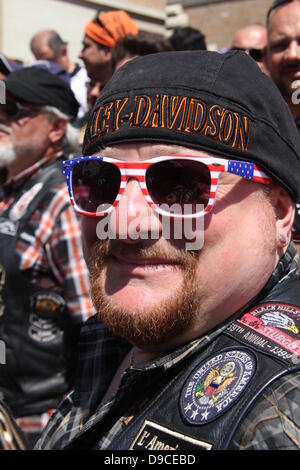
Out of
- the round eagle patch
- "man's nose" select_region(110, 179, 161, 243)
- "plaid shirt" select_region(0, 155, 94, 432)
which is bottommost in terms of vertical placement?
"plaid shirt" select_region(0, 155, 94, 432)

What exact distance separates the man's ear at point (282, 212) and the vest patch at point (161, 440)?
1.87ft

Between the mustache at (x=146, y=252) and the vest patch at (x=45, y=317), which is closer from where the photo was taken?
the mustache at (x=146, y=252)

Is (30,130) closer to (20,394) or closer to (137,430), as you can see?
(20,394)

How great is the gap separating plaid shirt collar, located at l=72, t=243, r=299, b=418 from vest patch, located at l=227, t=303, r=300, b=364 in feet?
0.17

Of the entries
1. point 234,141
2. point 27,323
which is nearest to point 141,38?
point 27,323

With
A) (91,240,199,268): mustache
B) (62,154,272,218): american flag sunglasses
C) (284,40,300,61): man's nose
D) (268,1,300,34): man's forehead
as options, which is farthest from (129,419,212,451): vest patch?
(268,1,300,34): man's forehead

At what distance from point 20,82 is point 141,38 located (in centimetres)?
112

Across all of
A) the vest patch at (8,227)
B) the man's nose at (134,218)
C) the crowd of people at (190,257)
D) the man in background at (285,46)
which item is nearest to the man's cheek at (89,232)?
the crowd of people at (190,257)

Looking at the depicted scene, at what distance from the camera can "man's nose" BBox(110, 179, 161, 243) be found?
1452 mm

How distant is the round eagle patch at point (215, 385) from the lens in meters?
1.22

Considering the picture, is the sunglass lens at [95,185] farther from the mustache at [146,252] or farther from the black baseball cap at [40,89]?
the black baseball cap at [40,89]

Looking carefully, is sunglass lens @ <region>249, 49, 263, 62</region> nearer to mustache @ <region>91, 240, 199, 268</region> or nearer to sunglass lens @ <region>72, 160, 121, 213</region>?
sunglass lens @ <region>72, 160, 121, 213</region>

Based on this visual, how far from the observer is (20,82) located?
11.4 ft

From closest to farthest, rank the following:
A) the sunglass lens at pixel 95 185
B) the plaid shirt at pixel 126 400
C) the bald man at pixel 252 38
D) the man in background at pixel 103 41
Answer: the plaid shirt at pixel 126 400 < the sunglass lens at pixel 95 185 < the bald man at pixel 252 38 < the man in background at pixel 103 41
